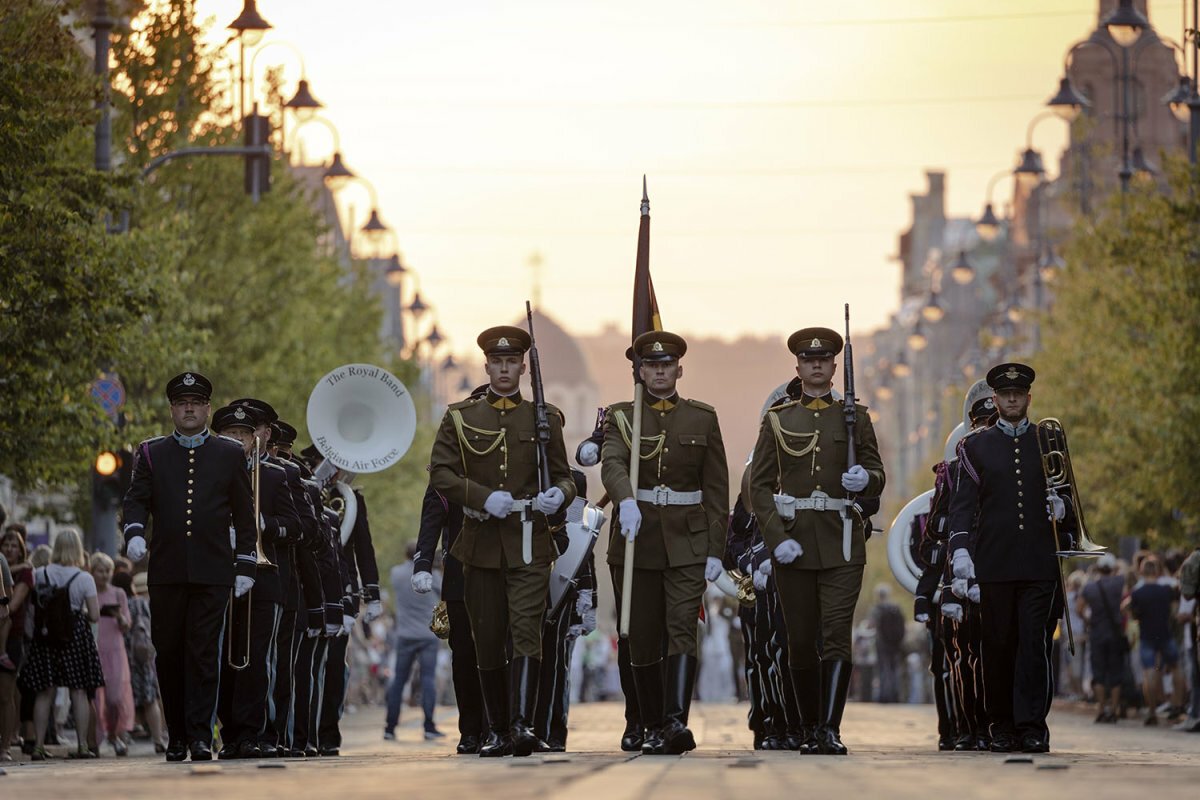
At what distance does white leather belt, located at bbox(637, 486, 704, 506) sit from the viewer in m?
15.5

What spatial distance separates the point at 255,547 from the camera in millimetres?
16109

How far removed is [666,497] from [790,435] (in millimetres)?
808

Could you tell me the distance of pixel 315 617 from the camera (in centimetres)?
1781

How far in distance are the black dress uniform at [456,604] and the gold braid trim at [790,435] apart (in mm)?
1840

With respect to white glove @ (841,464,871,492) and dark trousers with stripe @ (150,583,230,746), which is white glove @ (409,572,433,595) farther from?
white glove @ (841,464,871,492)

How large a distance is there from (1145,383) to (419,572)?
1921 centimetres

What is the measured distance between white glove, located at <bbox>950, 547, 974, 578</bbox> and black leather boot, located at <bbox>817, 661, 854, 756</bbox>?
88 centimetres

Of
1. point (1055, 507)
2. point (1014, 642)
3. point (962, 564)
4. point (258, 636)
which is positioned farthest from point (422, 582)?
point (1055, 507)

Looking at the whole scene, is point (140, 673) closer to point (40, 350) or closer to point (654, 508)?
point (40, 350)

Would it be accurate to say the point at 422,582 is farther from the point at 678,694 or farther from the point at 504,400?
the point at 678,694

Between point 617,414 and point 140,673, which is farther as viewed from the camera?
point 140,673

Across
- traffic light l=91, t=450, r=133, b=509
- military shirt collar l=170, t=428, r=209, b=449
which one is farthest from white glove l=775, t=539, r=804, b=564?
traffic light l=91, t=450, r=133, b=509

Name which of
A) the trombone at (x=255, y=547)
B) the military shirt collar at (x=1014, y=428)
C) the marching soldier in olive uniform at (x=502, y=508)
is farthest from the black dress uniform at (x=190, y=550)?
the military shirt collar at (x=1014, y=428)

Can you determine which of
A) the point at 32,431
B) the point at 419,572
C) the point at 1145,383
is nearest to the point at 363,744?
the point at 32,431
